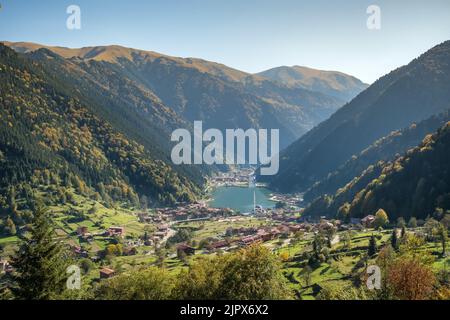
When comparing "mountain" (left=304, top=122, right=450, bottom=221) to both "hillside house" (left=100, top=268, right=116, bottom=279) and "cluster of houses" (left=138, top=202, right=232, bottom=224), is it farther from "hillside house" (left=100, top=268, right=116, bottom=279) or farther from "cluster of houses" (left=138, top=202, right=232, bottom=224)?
"hillside house" (left=100, top=268, right=116, bottom=279)

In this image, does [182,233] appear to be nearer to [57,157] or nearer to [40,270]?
[57,157]

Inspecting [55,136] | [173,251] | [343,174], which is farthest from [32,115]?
[343,174]

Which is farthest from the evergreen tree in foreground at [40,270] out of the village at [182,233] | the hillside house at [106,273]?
the village at [182,233]

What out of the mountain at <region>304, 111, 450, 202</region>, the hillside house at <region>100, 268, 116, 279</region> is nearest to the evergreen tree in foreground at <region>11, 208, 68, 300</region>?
the hillside house at <region>100, 268, 116, 279</region>

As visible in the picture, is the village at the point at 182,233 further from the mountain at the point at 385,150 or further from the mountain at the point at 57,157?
the mountain at the point at 385,150

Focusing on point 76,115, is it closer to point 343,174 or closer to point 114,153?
point 114,153
